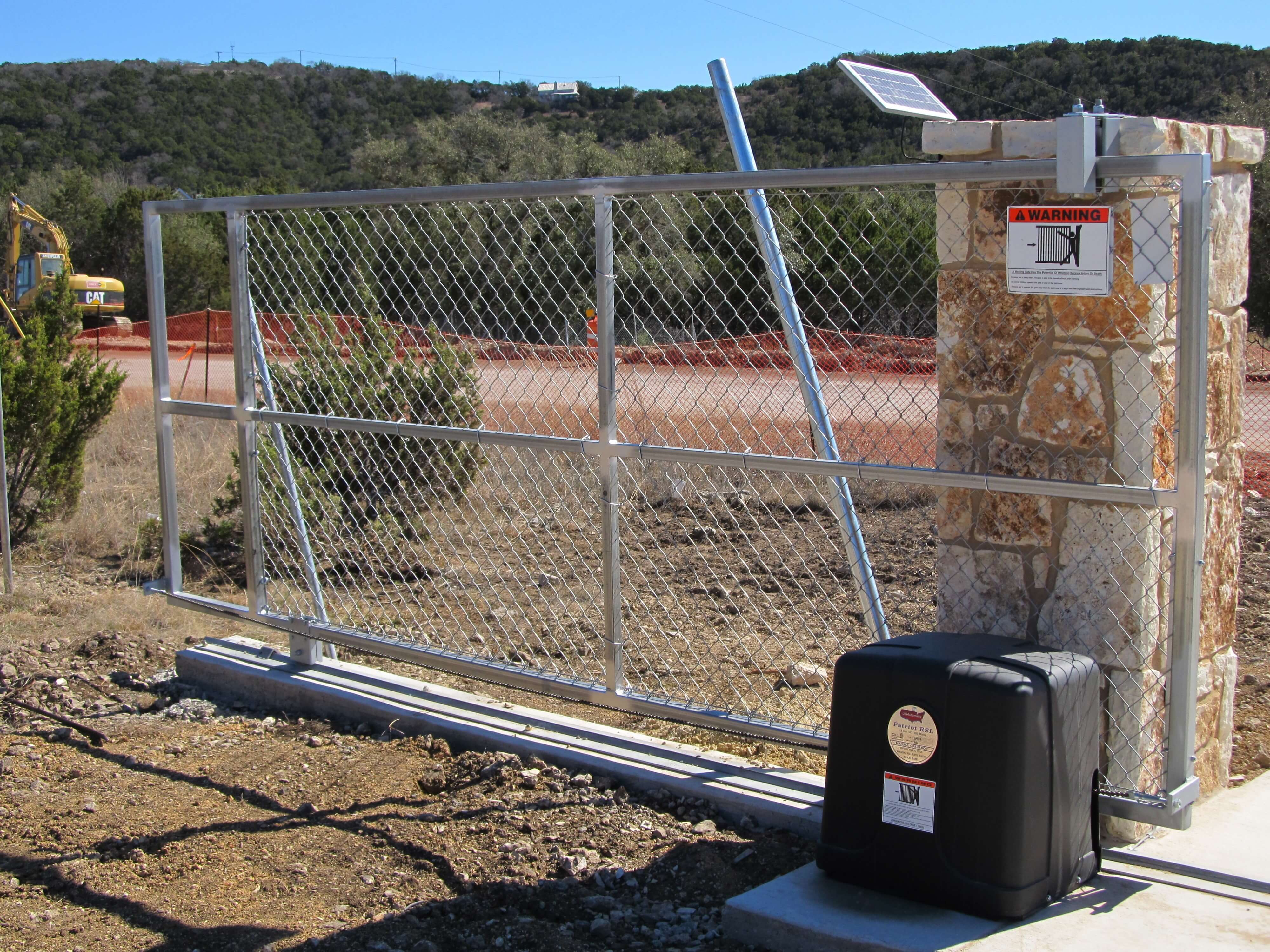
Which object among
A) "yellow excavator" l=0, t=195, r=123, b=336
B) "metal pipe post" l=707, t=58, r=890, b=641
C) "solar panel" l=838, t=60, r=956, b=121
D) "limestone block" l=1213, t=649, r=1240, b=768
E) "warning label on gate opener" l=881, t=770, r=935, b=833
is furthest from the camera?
"yellow excavator" l=0, t=195, r=123, b=336

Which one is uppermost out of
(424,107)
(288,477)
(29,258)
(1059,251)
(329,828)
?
(424,107)

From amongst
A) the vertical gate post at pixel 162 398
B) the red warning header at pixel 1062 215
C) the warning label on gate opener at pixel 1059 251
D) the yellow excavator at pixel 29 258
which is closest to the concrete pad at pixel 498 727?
the vertical gate post at pixel 162 398

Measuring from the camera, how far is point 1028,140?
3.19 metres

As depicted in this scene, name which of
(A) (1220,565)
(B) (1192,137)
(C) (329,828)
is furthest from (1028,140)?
(C) (329,828)

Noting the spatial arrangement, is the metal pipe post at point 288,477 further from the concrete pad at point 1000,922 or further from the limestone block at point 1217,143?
the limestone block at point 1217,143

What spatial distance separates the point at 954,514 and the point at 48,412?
6.96 meters

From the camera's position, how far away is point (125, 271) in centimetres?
3472

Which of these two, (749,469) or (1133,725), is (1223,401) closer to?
(1133,725)

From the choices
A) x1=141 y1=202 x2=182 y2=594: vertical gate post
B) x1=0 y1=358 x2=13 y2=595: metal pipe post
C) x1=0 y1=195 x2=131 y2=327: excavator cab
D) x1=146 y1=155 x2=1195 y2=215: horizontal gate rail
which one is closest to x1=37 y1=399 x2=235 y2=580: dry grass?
x1=0 y1=358 x2=13 y2=595: metal pipe post

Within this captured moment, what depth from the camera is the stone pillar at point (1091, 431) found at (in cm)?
313

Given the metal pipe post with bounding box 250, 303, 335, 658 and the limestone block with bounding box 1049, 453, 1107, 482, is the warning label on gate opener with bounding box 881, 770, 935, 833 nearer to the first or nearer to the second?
the limestone block with bounding box 1049, 453, 1107, 482

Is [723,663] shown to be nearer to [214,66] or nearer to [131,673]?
[131,673]

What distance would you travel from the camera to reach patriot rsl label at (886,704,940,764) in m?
2.87

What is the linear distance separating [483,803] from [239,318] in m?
2.39
